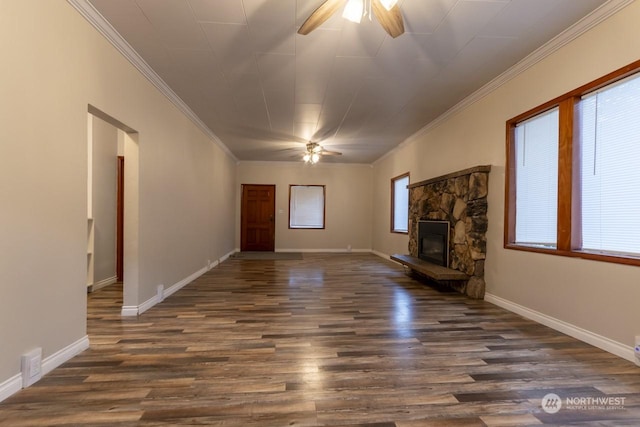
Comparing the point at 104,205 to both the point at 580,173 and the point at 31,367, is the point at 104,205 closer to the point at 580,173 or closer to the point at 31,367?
the point at 31,367

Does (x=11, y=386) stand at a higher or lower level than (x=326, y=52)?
lower

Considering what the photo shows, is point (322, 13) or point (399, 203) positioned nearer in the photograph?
point (322, 13)

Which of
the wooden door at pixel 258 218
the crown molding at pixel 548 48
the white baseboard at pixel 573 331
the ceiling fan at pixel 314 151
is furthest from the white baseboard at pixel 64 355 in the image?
the wooden door at pixel 258 218

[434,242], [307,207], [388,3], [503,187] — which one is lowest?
[434,242]

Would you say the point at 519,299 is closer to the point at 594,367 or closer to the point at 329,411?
the point at 594,367

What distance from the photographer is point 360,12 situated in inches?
76.0

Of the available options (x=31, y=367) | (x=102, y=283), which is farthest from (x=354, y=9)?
(x=102, y=283)

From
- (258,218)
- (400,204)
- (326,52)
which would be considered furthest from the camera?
(258,218)

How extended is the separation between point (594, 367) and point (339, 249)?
22.5 ft

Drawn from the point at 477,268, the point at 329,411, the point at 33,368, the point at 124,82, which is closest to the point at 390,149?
the point at 477,268

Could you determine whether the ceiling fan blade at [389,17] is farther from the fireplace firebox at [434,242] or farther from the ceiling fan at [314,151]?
the ceiling fan at [314,151]

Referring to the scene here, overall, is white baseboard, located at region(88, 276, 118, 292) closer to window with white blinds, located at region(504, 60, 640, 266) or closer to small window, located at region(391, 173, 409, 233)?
window with white blinds, located at region(504, 60, 640, 266)

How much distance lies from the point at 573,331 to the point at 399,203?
463 centimetres

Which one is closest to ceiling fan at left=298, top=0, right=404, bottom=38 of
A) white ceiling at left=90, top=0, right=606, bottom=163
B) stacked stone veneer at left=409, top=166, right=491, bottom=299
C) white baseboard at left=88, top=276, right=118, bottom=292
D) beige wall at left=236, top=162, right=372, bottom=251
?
white ceiling at left=90, top=0, right=606, bottom=163
